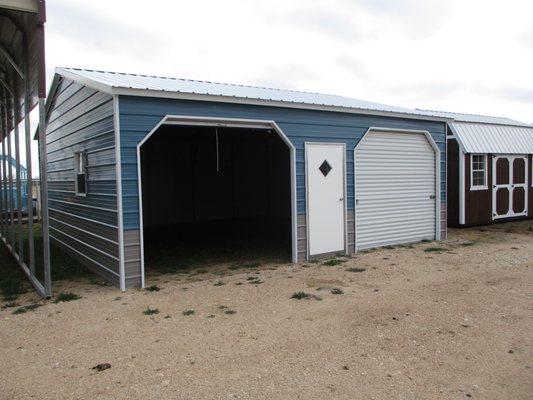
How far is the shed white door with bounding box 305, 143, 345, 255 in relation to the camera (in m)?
7.93

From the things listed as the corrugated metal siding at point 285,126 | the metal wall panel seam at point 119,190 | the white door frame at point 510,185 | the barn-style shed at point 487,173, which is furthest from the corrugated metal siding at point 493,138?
the metal wall panel seam at point 119,190

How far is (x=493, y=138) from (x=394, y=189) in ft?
19.4

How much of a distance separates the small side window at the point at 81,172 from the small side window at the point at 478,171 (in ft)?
33.0

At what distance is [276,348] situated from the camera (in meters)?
4.04

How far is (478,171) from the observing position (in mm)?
12930

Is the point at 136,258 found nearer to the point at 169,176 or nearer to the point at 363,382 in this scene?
the point at 363,382

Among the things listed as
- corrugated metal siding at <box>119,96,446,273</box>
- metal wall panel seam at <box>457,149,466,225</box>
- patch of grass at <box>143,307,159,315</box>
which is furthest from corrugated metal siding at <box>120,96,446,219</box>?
metal wall panel seam at <box>457,149,466,225</box>

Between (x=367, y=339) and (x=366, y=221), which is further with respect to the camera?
(x=366, y=221)

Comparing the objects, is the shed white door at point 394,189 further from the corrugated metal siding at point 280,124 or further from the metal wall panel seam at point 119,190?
the metal wall panel seam at point 119,190

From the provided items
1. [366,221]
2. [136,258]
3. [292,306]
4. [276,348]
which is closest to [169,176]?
[366,221]

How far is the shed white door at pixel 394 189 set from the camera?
28.8ft

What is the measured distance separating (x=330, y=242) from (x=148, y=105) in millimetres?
3970

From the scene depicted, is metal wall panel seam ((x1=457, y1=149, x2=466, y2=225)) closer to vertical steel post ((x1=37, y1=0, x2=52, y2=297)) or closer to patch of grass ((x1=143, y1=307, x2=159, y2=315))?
patch of grass ((x1=143, y1=307, x2=159, y2=315))

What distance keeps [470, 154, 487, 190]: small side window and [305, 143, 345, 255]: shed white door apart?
245 inches
